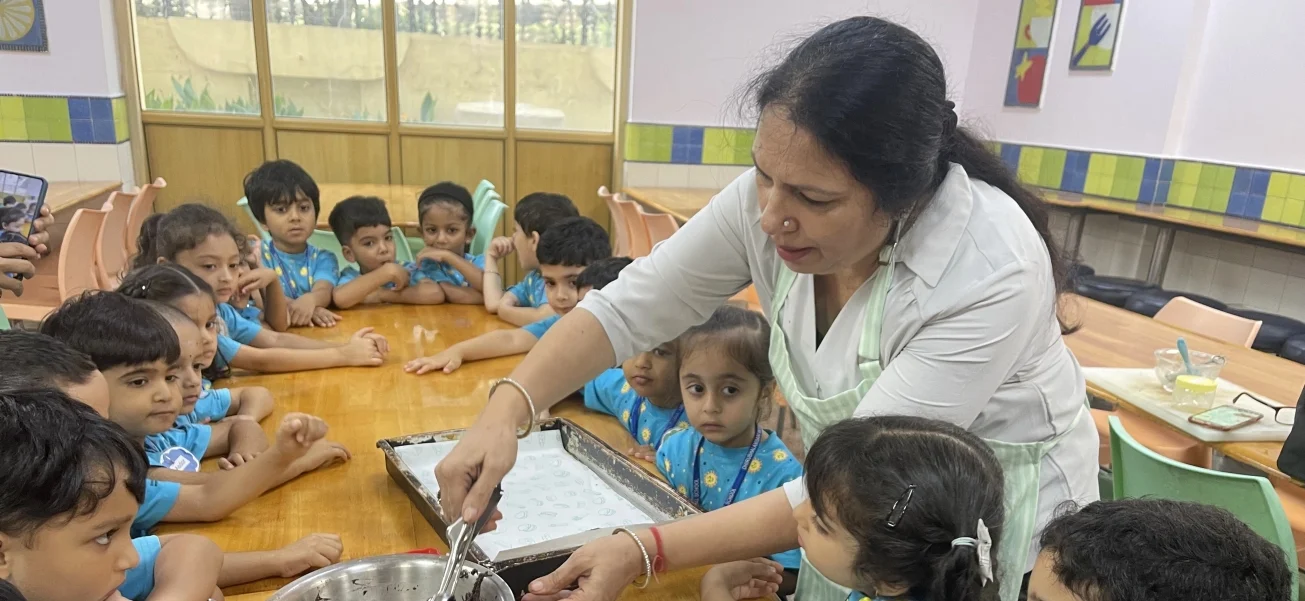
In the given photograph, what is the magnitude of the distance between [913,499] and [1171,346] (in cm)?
203

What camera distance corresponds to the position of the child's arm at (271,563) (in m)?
1.05

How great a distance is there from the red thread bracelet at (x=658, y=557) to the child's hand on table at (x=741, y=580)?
8 centimetres

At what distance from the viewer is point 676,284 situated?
1.28 m

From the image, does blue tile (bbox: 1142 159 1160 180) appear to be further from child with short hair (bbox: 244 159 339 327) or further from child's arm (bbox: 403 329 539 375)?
child with short hair (bbox: 244 159 339 327)

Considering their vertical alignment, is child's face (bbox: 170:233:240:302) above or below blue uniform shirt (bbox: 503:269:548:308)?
above

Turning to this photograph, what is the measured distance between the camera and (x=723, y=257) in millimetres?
1252

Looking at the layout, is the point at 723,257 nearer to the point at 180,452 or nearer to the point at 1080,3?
the point at 180,452

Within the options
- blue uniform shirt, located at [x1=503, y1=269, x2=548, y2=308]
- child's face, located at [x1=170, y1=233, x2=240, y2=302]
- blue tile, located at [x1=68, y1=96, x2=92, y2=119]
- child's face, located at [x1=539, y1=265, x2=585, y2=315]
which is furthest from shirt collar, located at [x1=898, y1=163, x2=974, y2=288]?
blue tile, located at [x1=68, y1=96, x2=92, y2=119]

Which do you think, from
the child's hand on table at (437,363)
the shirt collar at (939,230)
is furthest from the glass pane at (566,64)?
the shirt collar at (939,230)

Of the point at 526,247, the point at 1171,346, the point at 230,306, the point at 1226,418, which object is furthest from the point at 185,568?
the point at 1171,346

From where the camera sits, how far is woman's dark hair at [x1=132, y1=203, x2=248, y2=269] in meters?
2.00

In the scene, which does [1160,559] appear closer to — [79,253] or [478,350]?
[478,350]

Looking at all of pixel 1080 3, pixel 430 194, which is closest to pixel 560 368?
pixel 430 194

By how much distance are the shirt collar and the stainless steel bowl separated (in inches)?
23.9
